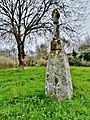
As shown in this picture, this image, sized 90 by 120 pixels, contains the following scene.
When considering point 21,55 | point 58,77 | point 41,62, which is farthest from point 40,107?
point 41,62

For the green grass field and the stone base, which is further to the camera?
the stone base

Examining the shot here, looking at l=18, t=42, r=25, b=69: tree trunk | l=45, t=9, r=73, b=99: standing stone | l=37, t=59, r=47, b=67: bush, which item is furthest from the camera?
l=37, t=59, r=47, b=67: bush

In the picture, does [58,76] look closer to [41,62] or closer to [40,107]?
[40,107]

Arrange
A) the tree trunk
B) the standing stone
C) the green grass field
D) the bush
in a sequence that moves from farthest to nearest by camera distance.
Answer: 1. the bush
2. the tree trunk
3. the standing stone
4. the green grass field

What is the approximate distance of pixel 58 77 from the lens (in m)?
7.52

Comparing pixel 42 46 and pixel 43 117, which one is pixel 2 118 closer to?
Answer: pixel 43 117

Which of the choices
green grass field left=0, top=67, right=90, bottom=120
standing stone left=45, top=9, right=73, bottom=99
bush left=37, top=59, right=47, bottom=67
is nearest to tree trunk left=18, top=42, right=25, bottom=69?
bush left=37, top=59, right=47, bottom=67

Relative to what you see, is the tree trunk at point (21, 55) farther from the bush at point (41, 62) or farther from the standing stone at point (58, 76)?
the standing stone at point (58, 76)

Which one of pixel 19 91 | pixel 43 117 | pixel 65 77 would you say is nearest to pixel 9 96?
pixel 19 91

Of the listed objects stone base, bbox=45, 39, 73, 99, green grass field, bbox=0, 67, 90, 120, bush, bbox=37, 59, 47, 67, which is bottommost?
bush, bbox=37, 59, 47, 67

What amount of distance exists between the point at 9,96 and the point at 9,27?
10.8m

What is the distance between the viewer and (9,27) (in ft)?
59.5

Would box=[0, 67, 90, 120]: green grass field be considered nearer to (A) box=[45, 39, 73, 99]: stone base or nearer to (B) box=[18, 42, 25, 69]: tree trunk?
(A) box=[45, 39, 73, 99]: stone base

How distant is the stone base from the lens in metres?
7.46
